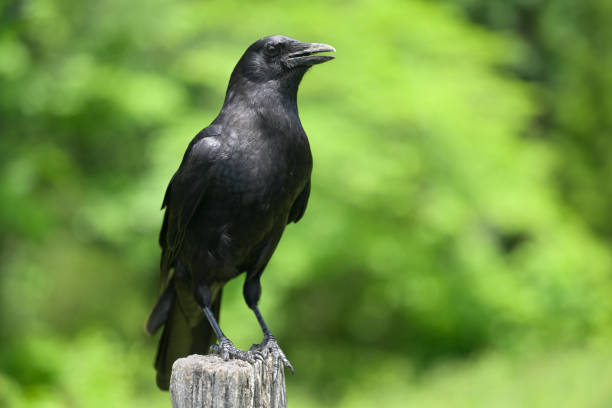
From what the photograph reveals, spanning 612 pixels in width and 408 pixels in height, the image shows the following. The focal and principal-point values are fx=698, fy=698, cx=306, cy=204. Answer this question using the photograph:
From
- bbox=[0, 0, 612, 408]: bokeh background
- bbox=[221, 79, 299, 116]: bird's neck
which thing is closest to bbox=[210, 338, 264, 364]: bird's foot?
bbox=[221, 79, 299, 116]: bird's neck

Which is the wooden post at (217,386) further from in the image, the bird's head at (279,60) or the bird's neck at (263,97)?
the bird's head at (279,60)

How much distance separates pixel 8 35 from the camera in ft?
17.3

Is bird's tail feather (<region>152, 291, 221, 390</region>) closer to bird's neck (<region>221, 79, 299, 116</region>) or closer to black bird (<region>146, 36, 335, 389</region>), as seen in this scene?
black bird (<region>146, 36, 335, 389</region>)

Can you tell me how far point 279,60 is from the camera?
306cm

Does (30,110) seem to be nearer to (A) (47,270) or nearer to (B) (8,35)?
(B) (8,35)

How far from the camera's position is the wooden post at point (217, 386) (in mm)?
2504

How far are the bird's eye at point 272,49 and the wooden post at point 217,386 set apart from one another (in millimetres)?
1348

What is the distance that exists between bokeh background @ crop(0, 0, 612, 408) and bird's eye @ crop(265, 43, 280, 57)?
3451 millimetres

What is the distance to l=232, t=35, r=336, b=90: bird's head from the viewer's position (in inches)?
120

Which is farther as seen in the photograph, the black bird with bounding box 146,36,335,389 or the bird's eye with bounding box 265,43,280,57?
the bird's eye with bounding box 265,43,280,57

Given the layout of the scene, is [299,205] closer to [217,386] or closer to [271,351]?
[271,351]

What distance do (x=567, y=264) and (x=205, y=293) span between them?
7.46 meters

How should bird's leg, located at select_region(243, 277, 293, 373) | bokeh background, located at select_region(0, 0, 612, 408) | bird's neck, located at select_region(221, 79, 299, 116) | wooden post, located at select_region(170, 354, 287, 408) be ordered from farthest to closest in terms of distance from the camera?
bokeh background, located at select_region(0, 0, 612, 408) < bird's neck, located at select_region(221, 79, 299, 116) < bird's leg, located at select_region(243, 277, 293, 373) < wooden post, located at select_region(170, 354, 287, 408)

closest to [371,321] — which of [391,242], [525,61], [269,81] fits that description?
[391,242]
